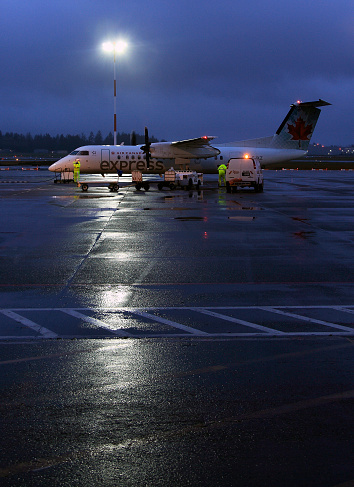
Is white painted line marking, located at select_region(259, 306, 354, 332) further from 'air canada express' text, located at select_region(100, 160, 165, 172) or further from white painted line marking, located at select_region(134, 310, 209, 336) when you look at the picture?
'air canada express' text, located at select_region(100, 160, 165, 172)

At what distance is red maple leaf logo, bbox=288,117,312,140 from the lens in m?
56.2

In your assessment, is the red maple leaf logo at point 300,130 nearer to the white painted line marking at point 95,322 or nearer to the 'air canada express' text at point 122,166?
the 'air canada express' text at point 122,166

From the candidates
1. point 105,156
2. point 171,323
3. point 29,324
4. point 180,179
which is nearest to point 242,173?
point 180,179

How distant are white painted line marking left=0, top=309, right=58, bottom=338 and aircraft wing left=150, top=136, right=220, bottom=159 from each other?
40.7 meters

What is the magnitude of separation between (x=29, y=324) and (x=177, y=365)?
2764 millimetres

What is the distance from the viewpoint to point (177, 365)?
22.1ft

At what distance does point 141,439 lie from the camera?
486cm

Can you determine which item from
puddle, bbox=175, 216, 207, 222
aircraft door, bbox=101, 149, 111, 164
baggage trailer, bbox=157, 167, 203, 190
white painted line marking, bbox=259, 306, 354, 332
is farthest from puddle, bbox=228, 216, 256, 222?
aircraft door, bbox=101, 149, 111, 164

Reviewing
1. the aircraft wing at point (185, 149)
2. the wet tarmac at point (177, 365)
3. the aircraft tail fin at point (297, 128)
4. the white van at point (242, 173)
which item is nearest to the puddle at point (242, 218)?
the wet tarmac at point (177, 365)

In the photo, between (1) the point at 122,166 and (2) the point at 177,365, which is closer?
(2) the point at 177,365

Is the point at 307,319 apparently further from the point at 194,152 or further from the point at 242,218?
the point at 194,152

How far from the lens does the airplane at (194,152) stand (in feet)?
161

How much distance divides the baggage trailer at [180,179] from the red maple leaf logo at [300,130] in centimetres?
1690

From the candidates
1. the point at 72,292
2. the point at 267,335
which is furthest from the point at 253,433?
the point at 72,292
